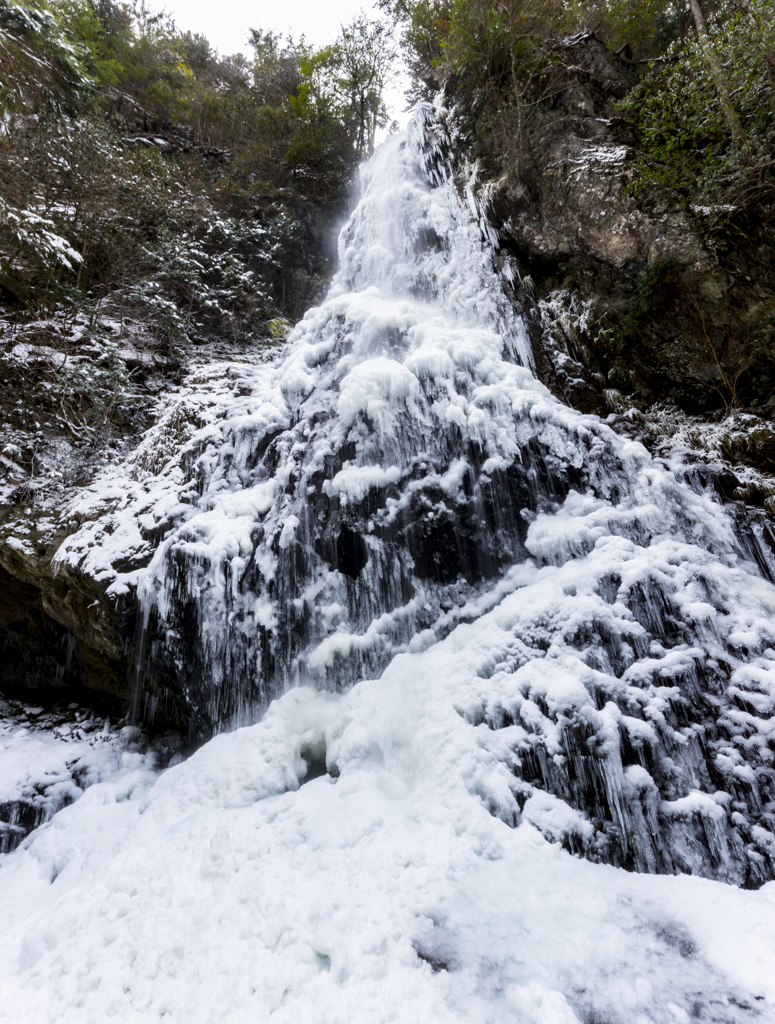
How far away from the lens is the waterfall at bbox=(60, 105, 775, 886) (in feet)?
9.64

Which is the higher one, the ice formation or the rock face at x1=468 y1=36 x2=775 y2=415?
the rock face at x1=468 y1=36 x2=775 y2=415

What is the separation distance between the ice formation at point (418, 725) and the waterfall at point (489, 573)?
0.08 feet

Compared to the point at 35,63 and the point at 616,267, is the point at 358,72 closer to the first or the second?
the point at 35,63

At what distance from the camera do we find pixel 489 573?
14.7ft

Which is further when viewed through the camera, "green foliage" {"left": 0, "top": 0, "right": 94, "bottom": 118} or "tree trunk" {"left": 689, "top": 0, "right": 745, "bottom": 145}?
"green foliage" {"left": 0, "top": 0, "right": 94, "bottom": 118}

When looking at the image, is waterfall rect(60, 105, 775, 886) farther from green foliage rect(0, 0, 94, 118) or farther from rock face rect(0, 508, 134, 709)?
green foliage rect(0, 0, 94, 118)

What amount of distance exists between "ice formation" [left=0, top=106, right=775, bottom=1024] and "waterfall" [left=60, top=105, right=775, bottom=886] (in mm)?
23

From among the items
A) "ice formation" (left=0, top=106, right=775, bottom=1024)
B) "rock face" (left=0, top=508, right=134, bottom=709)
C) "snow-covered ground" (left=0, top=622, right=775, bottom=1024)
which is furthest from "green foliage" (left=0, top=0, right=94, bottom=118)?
"snow-covered ground" (left=0, top=622, right=775, bottom=1024)

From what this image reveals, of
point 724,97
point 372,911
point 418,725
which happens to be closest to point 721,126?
point 724,97

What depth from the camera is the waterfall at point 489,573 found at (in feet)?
9.64

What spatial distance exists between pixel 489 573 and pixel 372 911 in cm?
280

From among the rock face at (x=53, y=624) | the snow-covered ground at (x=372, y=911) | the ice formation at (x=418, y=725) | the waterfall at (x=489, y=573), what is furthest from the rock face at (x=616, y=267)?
the rock face at (x=53, y=624)

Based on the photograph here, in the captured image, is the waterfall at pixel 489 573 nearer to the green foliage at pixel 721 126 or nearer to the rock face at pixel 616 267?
the rock face at pixel 616 267

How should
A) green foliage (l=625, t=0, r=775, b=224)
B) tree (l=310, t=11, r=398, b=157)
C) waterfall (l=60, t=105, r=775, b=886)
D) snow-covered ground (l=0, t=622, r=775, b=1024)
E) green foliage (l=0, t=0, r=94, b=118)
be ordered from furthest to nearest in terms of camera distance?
tree (l=310, t=11, r=398, b=157), green foliage (l=0, t=0, r=94, b=118), green foliage (l=625, t=0, r=775, b=224), waterfall (l=60, t=105, r=775, b=886), snow-covered ground (l=0, t=622, r=775, b=1024)
